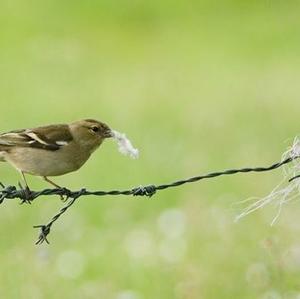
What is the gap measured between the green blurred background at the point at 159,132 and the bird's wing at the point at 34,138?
39.6 inches

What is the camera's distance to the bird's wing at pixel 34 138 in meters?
6.82

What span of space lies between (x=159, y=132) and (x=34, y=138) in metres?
7.78

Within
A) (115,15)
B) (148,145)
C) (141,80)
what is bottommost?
(148,145)

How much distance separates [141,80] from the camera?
754 inches

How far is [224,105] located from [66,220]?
6.62 meters

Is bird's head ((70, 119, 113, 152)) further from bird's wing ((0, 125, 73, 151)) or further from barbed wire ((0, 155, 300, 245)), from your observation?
barbed wire ((0, 155, 300, 245))

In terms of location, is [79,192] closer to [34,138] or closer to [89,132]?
[34,138]

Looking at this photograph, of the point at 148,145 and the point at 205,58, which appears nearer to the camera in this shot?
the point at 148,145

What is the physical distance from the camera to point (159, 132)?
14594 mm

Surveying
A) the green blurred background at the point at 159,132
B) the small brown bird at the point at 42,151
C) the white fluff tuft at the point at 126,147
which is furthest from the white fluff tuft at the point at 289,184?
the small brown bird at the point at 42,151

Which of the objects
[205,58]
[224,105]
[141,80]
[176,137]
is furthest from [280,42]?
[176,137]

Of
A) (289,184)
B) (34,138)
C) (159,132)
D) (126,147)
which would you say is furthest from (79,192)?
(159,132)

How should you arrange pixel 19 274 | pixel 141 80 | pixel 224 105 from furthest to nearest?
pixel 141 80, pixel 224 105, pixel 19 274

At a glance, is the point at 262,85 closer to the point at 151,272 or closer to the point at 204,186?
the point at 204,186
